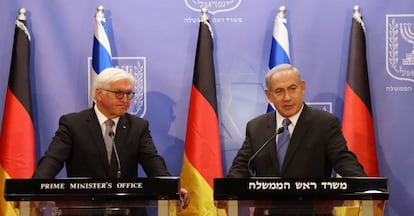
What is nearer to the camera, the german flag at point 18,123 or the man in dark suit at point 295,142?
the man in dark suit at point 295,142

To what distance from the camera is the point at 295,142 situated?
3.98 m

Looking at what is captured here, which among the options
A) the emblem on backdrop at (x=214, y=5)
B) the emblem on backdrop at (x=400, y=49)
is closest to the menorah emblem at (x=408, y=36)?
the emblem on backdrop at (x=400, y=49)

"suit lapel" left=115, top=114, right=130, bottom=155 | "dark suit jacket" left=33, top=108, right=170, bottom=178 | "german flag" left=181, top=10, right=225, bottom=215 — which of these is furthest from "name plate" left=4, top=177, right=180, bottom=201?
"german flag" left=181, top=10, right=225, bottom=215

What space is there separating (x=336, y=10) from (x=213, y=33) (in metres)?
0.96

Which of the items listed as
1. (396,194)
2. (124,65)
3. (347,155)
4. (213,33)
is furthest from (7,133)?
(396,194)

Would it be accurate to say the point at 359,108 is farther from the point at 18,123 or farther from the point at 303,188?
the point at 18,123

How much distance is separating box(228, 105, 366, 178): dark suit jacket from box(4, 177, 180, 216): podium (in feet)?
3.22

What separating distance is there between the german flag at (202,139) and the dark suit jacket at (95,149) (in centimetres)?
77

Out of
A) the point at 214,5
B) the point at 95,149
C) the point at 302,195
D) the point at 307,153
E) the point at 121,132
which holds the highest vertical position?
the point at 214,5

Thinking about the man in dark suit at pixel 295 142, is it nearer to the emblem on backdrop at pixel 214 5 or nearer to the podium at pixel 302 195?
the podium at pixel 302 195

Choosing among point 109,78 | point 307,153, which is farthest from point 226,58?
point 307,153

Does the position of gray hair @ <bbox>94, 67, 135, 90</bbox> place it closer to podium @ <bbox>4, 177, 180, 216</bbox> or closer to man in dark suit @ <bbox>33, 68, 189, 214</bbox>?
man in dark suit @ <bbox>33, 68, 189, 214</bbox>

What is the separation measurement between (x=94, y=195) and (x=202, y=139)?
217 cm

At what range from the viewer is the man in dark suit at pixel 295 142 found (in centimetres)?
394
